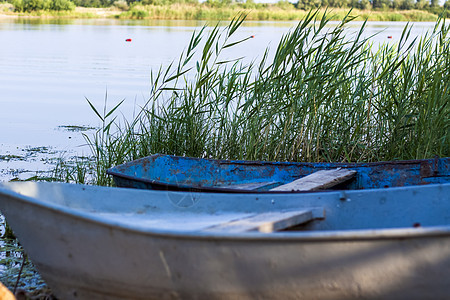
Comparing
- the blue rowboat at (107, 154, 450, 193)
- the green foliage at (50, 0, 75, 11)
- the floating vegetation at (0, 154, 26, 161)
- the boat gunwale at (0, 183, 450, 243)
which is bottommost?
the floating vegetation at (0, 154, 26, 161)

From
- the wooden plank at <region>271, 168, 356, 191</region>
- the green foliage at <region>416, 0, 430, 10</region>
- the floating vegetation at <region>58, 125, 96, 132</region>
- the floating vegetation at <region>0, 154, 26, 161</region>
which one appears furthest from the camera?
the green foliage at <region>416, 0, 430, 10</region>

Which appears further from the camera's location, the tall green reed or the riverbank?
the riverbank

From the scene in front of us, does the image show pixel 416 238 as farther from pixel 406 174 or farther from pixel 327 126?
pixel 327 126

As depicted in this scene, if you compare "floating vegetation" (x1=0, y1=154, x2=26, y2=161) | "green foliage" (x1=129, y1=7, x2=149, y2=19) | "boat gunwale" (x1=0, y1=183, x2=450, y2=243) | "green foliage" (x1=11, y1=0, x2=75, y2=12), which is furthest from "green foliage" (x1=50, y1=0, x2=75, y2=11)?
"boat gunwale" (x1=0, y1=183, x2=450, y2=243)

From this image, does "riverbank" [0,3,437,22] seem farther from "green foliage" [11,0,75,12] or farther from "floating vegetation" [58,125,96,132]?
"floating vegetation" [58,125,96,132]

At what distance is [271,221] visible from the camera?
2.90m

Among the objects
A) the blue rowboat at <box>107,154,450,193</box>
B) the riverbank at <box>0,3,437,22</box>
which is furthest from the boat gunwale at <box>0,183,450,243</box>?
the riverbank at <box>0,3,437,22</box>

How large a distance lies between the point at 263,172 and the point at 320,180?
0.61 m

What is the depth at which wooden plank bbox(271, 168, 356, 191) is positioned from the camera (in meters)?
3.91

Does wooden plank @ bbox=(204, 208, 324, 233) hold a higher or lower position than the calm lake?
higher

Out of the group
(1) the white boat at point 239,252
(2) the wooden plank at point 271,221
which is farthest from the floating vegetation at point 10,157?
(2) the wooden plank at point 271,221

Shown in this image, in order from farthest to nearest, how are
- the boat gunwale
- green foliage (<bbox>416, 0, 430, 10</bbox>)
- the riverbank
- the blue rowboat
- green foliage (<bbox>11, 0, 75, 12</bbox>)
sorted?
green foliage (<bbox>416, 0, 430, 10</bbox>)
green foliage (<bbox>11, 0, 75, 12</bbox>)
the riverbank
the blue rowboat
the boat gunwale

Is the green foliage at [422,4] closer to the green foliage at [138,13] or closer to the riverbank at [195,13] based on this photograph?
the riverbank at [195,13]

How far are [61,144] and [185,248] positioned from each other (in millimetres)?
5633
